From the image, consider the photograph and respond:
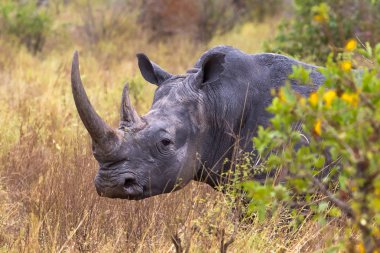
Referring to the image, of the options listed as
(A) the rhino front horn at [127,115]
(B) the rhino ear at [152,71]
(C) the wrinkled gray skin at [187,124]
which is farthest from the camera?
(B) the rhino ear at [152,71]

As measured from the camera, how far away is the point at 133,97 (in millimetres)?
10055

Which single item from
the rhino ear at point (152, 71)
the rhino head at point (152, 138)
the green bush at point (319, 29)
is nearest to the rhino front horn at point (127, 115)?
the rhino head at point (152, 138)

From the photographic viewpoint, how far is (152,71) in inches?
223

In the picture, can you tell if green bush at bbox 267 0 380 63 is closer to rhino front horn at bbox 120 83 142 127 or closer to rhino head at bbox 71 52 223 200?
rhino head at bbox 71 52 223 200

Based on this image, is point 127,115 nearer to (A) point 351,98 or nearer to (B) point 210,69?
(B) point 210,69

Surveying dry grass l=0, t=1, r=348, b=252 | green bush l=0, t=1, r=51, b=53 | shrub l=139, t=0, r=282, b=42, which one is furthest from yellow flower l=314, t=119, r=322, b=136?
shrub l=139, t=0, r=282, b=42

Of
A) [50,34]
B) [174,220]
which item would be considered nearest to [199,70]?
[174,220]

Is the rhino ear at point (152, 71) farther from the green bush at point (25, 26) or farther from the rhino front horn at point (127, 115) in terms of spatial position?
the green bush at point (25, 26)

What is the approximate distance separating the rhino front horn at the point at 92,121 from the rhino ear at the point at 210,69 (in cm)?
92

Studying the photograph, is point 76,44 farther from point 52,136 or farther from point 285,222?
point 285,222

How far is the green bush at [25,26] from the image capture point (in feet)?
48.8

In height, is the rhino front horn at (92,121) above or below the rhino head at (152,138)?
above

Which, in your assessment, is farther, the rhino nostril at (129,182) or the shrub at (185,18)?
the shrub at (185,18)

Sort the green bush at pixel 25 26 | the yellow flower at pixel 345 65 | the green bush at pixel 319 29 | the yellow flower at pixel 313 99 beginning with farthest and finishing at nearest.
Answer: the green bush at pixel 25 26
the green bush at pixel 319 29
the yellow flower at pixel 345 65
the yellow flower at pixel 313 99
